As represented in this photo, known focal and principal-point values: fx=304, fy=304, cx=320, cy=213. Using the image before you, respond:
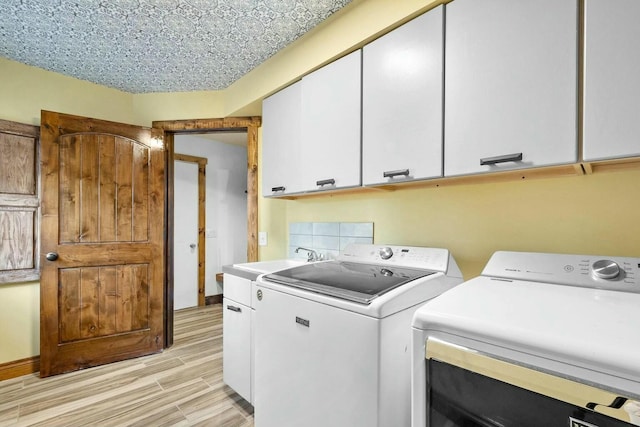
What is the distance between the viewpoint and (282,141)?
6.87 feet

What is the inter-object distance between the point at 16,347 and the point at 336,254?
8.60ft

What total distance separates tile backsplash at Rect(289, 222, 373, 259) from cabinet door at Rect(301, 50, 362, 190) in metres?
0.38

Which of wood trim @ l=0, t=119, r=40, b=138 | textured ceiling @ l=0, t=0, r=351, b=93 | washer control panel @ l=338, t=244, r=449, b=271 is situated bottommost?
washer control panel @ l=338, t=244, r=449, b=271

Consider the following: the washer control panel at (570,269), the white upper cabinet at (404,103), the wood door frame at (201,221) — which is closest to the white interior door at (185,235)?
the wood door frame at (201,221)

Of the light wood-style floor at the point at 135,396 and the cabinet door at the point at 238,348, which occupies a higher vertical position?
the cabinet door at the point at 238,348

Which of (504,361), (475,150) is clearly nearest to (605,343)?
(504,361)

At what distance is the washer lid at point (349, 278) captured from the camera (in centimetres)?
117

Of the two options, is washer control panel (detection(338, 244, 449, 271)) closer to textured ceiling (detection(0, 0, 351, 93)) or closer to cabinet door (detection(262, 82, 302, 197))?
cabinet door (detection(262, 82, 302, 197))

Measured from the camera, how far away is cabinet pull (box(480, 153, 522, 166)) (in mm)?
1068

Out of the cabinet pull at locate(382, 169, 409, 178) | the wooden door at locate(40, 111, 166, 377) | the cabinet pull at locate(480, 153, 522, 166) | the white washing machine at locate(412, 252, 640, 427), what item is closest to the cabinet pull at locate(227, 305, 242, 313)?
the wooden door at locate(40, 111, 166, 377)

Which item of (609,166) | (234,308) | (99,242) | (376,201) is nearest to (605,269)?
(609,166)

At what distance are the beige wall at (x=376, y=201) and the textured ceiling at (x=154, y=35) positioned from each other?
0.46ft

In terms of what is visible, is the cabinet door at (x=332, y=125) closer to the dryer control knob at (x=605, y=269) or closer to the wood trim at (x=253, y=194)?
the wood trim at (x=253, y=194)

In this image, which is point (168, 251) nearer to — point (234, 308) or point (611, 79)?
point (234, 308)
